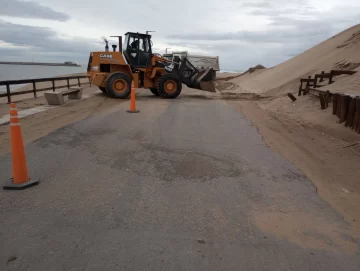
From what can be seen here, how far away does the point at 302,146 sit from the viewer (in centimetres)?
747

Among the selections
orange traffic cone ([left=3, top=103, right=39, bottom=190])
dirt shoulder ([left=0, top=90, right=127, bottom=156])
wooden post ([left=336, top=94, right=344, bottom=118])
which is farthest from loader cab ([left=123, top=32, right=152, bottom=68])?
orange traffic cone ([left=3, top=103, right=39, bottom=190])

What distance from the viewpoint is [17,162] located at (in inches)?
Answer: 171

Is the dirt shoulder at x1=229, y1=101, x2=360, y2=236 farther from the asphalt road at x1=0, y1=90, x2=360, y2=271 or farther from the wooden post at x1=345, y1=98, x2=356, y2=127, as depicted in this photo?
the wooden post at x1=345, y1=98, x2=356, y2=127

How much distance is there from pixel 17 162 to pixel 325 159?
5.72 m

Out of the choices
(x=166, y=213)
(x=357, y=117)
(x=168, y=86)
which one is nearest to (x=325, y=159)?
(x=357, y=117)

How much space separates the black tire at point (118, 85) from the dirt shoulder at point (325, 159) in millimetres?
7616

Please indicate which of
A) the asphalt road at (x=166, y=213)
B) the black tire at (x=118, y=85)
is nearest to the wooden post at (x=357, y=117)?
the asphalt road at (x=166, y=213)

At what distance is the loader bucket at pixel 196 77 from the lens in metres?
17.1

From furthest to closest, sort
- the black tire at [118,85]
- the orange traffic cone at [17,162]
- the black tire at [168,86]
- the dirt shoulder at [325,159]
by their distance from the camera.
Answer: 1. the black tire at [168,86]
2. the black tire at [118,85]
3. the dirt shoulder at [325,159]
4. the orange traffic cone at [17,162]

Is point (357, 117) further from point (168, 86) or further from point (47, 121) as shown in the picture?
point (168, 86)

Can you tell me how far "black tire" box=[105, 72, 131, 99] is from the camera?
49.8 feet

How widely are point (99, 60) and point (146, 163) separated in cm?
1154

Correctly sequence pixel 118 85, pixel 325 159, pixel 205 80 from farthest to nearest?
pixel 205 80 → pixel 118 85 → pixel 325 159

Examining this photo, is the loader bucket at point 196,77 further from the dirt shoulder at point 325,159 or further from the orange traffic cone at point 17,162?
the orange traffic cone at point 17,162
